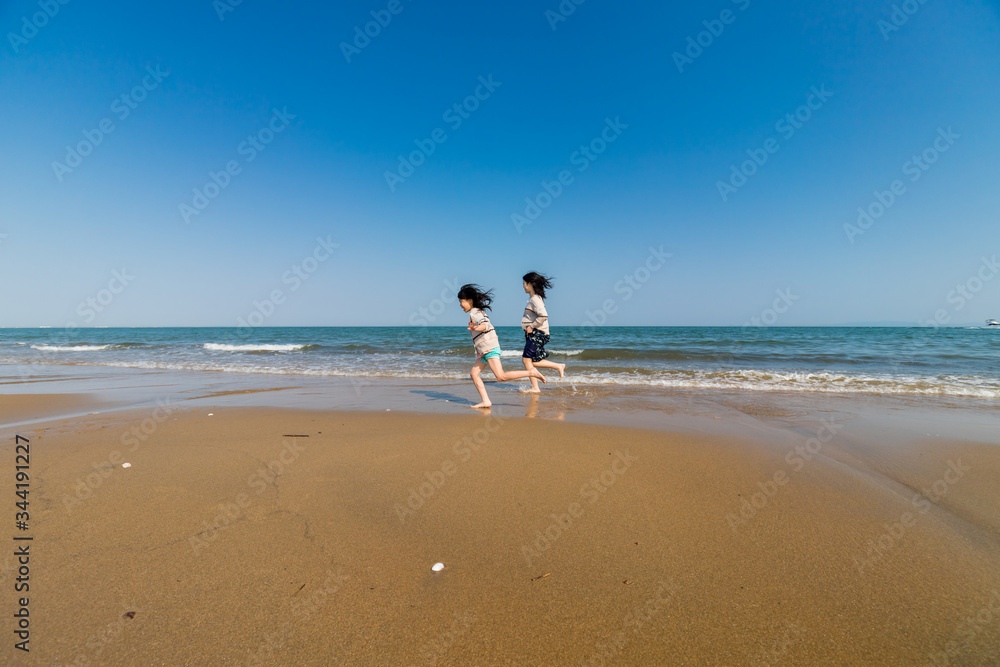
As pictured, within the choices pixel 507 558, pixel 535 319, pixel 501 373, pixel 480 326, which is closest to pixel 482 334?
pixel 480 326

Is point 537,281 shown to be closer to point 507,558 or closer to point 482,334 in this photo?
point 482,334

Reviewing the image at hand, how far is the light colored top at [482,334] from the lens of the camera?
6355 millimetres

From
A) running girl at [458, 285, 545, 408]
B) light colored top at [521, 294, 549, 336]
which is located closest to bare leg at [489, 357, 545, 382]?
running girl at [458, 285, 545, 408]

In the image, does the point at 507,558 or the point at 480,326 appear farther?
the point at 480,326

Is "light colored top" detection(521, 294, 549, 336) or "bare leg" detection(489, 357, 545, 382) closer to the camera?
"bare leg" detection(489, 357, 545, 382)

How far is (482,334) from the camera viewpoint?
6422 mm

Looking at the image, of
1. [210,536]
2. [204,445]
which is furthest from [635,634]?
[204,445]

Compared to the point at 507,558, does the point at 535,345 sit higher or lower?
higher

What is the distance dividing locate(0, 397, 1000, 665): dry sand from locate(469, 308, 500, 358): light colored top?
9.02ft

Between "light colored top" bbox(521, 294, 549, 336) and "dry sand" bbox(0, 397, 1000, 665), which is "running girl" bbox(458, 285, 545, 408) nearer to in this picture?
"light colored top" bbox(521, 294, 549, 336)

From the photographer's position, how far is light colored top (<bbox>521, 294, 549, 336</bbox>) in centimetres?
729

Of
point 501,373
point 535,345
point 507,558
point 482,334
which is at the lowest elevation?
point 507,558

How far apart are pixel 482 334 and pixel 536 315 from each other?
1324 mm

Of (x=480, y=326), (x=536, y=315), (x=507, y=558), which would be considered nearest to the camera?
(x=507, y=558)
